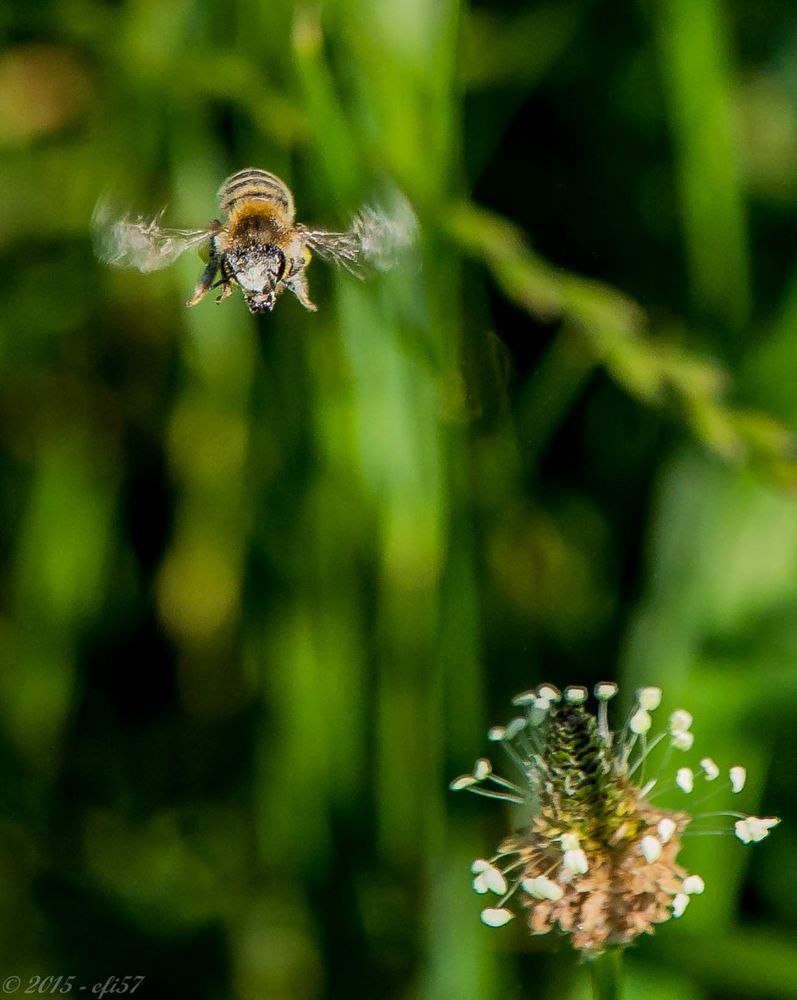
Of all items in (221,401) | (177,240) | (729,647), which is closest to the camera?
(177,240)

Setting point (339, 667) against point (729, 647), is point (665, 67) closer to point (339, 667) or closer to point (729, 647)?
point (729, 647)

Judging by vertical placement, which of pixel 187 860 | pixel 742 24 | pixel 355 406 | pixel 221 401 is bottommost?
pixel 187 860

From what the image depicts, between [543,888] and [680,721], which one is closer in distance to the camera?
[543,888]

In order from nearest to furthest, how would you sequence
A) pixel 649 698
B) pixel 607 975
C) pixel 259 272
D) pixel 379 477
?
pixel 607 975 → pixel 649 698 → pixel 259 272 → pixel 379 477

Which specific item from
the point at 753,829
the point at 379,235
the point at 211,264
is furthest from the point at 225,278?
the point at 753,829

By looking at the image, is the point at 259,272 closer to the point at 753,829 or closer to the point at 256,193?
the point at 256,193

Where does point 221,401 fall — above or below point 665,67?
below

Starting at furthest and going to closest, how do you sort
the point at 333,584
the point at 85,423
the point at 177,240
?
the point at 85,423 → the point at 333,584 → the point at 177,240

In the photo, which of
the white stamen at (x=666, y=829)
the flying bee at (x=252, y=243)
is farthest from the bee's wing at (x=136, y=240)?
the white stamen at (x=666, y=829)

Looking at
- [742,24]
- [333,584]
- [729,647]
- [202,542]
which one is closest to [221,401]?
[202,542]
